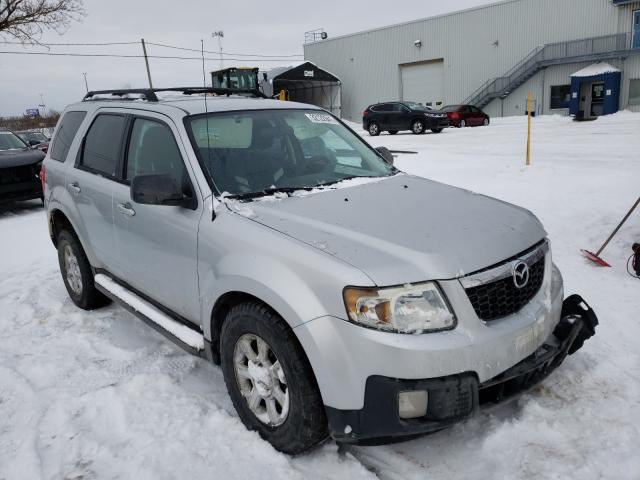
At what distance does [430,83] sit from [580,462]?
3806 cm

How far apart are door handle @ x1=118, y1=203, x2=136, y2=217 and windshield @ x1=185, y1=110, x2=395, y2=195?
28.0 inches

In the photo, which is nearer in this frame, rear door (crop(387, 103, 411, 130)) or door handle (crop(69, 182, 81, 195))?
door handle (crop(69, 182, 81, 195))

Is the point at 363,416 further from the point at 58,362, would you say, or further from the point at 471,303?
the point at 58,362

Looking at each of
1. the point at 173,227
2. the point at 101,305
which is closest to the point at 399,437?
the point at 173,227

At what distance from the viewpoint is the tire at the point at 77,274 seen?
175 inches

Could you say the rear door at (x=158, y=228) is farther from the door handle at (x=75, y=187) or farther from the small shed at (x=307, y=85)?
the small shed at (x=307, y=85)

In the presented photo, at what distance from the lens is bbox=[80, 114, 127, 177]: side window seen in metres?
3.84

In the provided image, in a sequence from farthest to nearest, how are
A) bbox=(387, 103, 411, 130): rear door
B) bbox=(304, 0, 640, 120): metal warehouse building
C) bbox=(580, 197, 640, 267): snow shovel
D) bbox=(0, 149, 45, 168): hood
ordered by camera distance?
bbox=(304, 0, 640, 120): metal warehouse building → bbox=(387, 103, 411, 130): rear door → bbox=(0, 149, 45, 168): hood → bbox=(580, 197, 640, 267): snow shovel

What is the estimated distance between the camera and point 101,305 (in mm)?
4703

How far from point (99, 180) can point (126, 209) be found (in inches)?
23.6

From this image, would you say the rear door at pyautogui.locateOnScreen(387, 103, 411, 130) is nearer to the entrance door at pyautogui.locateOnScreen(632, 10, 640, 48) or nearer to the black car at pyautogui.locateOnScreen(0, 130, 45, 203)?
the entrance door at pyautogui.locateOnScreen(632, 10, 640, 48)

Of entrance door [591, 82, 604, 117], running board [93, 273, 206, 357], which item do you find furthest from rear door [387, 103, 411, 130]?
running board [93, 273, 206, 357]

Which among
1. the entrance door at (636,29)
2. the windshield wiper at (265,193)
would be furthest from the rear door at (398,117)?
the windshield wiper at (265,193)

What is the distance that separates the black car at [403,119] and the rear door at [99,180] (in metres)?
20.9
